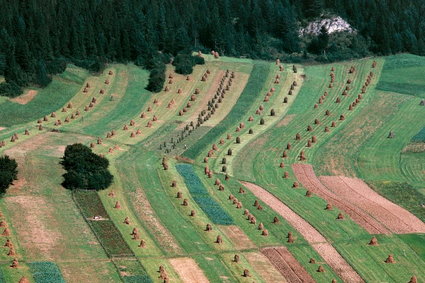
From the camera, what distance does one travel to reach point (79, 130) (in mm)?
151000

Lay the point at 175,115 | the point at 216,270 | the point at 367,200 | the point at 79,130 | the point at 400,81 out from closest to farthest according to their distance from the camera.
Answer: the point at 216,270
the point at 367,200
the point at 79,130
the point at 175,115
the point at 400,81

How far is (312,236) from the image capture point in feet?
360

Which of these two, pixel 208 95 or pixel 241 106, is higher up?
pixel 208 95

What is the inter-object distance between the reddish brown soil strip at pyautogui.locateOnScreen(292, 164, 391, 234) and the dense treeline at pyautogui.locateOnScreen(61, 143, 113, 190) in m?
24.0

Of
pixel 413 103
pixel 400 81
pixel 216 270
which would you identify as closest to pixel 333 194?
pixel 216 270

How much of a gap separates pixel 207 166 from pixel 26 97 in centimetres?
4077

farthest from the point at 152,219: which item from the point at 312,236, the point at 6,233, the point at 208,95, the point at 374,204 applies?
the point at 208,95

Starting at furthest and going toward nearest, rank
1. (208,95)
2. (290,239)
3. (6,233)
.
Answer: (208,95)
(290,239)
(6,233)

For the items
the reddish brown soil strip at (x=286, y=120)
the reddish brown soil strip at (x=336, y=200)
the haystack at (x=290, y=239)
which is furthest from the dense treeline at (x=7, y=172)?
the reddish brown soil strip at (x=286, y=120)

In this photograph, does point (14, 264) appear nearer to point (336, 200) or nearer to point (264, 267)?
point (264, 267)

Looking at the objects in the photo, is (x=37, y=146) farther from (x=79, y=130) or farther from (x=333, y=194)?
(x=333, y=194)

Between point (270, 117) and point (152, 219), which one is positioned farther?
point (270, 117)

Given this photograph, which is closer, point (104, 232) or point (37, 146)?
point (104, 232)

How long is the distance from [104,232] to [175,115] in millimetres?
60031
